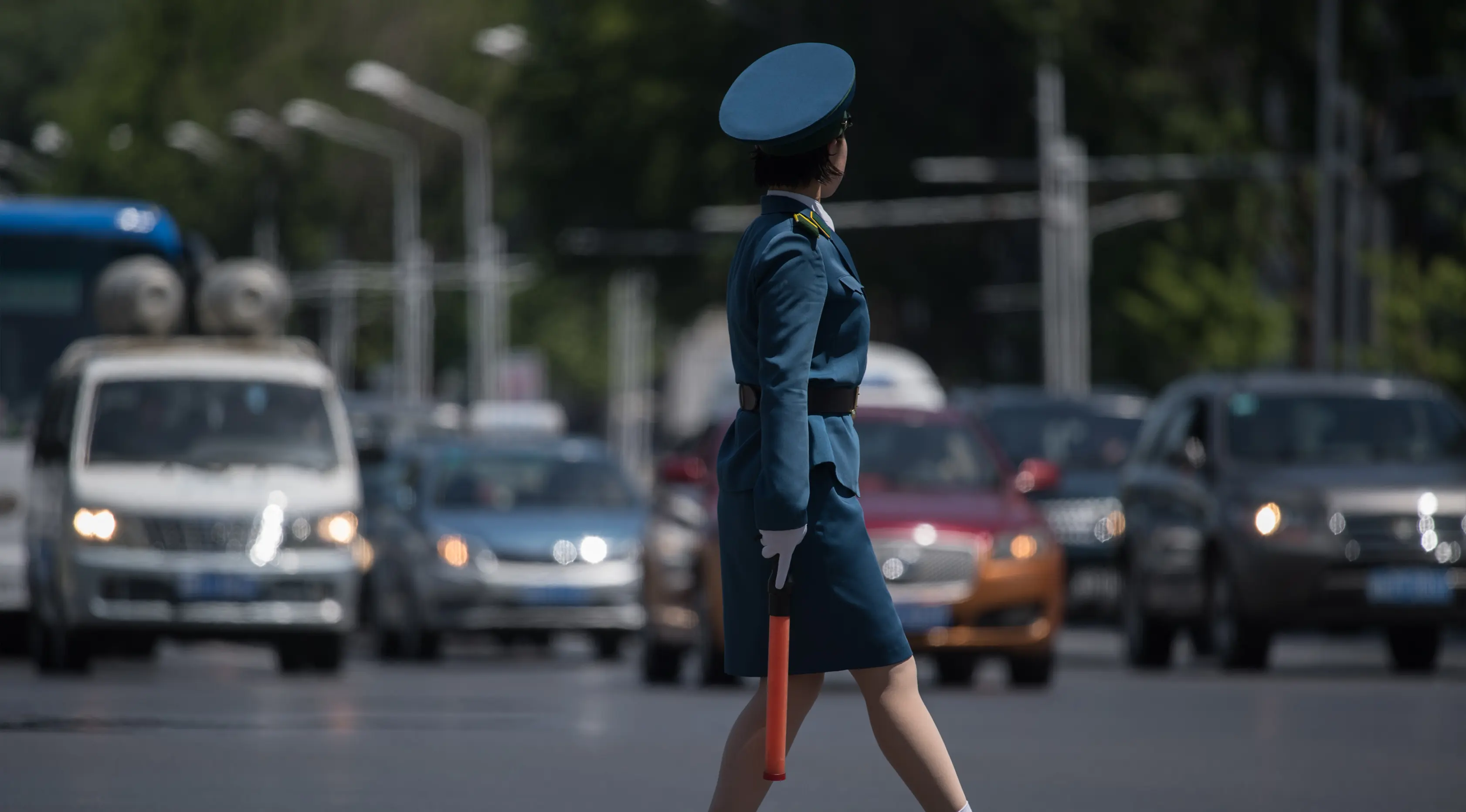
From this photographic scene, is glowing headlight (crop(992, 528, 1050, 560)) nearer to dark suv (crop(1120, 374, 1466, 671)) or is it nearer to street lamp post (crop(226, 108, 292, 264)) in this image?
dark suv (crop(1120, 374, 1466, 671))

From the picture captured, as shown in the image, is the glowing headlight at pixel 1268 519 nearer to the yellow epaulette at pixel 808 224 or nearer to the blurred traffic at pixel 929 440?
the blurred traffic at pixel 929 440

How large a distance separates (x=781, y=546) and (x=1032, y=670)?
10.7 m

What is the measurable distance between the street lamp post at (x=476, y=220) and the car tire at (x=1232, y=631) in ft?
98.8

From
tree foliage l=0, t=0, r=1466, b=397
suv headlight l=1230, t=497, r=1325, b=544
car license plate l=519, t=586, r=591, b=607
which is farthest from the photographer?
tree foliage l=0, t=0, r=1466, b=397

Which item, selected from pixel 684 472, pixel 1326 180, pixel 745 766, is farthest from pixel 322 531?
pixel 1326 180

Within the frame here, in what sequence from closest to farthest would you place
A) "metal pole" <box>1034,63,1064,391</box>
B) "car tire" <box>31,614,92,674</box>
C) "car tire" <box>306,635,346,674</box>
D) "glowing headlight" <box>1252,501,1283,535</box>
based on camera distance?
"glowing headlight" <box>1252,501,1283,535</box> < "car tire" <box>31,614,92,674</box> < "car tire" <box>306,635,346,674</box> < "metal pole" <box>1034,63,1064,391</box>

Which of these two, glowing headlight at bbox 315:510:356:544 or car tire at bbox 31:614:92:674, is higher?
glowing headlight at bbox 315:510:356:544

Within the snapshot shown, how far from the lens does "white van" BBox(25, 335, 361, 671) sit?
63.1 ft

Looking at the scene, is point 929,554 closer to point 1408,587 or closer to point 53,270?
point 1408,587

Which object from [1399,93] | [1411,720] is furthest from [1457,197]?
[1411,720]

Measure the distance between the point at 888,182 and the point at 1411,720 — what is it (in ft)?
127

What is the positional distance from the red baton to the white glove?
2cm

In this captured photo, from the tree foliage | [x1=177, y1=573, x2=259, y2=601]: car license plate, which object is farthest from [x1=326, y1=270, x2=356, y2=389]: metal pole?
[x1=177, y1=573, x2=259, y2=601]: car license plate

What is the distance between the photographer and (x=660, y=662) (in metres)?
19.4
